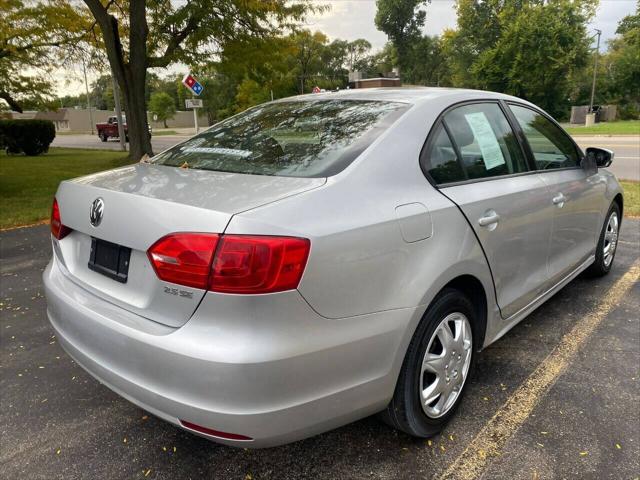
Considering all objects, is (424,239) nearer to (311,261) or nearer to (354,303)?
(354,303)

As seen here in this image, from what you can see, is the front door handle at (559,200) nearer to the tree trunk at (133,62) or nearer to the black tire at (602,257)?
the black tire at (602,257)

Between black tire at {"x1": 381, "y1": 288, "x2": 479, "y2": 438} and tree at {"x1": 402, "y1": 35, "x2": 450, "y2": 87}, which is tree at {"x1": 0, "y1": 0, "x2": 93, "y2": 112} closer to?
black tire at {"x1": 381, "y1": 288, "x2": 479, "y2": 438}

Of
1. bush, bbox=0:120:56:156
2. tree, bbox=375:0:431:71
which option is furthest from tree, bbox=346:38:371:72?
bush, bbox=0:120:56:156

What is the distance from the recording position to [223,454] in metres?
2.33

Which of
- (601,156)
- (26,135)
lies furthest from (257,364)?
(26,135)

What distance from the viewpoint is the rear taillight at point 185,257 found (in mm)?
1698

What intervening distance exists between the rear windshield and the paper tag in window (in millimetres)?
506

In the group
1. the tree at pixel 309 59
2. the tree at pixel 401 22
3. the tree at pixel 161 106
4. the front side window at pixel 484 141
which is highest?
the tree at pixel 401 22

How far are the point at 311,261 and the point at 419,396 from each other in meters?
0.91

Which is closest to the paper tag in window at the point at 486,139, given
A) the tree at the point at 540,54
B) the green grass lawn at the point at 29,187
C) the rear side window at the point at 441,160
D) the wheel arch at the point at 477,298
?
the rear side window at the point at 441,160

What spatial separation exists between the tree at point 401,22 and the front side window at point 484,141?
6411 centimetres

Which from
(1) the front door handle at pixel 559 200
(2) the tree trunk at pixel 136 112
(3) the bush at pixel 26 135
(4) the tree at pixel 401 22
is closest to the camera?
(1) the front door handle at pixel 559 200

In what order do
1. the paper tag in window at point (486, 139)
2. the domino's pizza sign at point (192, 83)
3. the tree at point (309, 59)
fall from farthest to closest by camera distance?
the tree at point (309, 59), the domino's pizza sign at point (192, 83), the paper tag in window at point (486, 139)

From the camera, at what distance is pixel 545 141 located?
3484 mm
